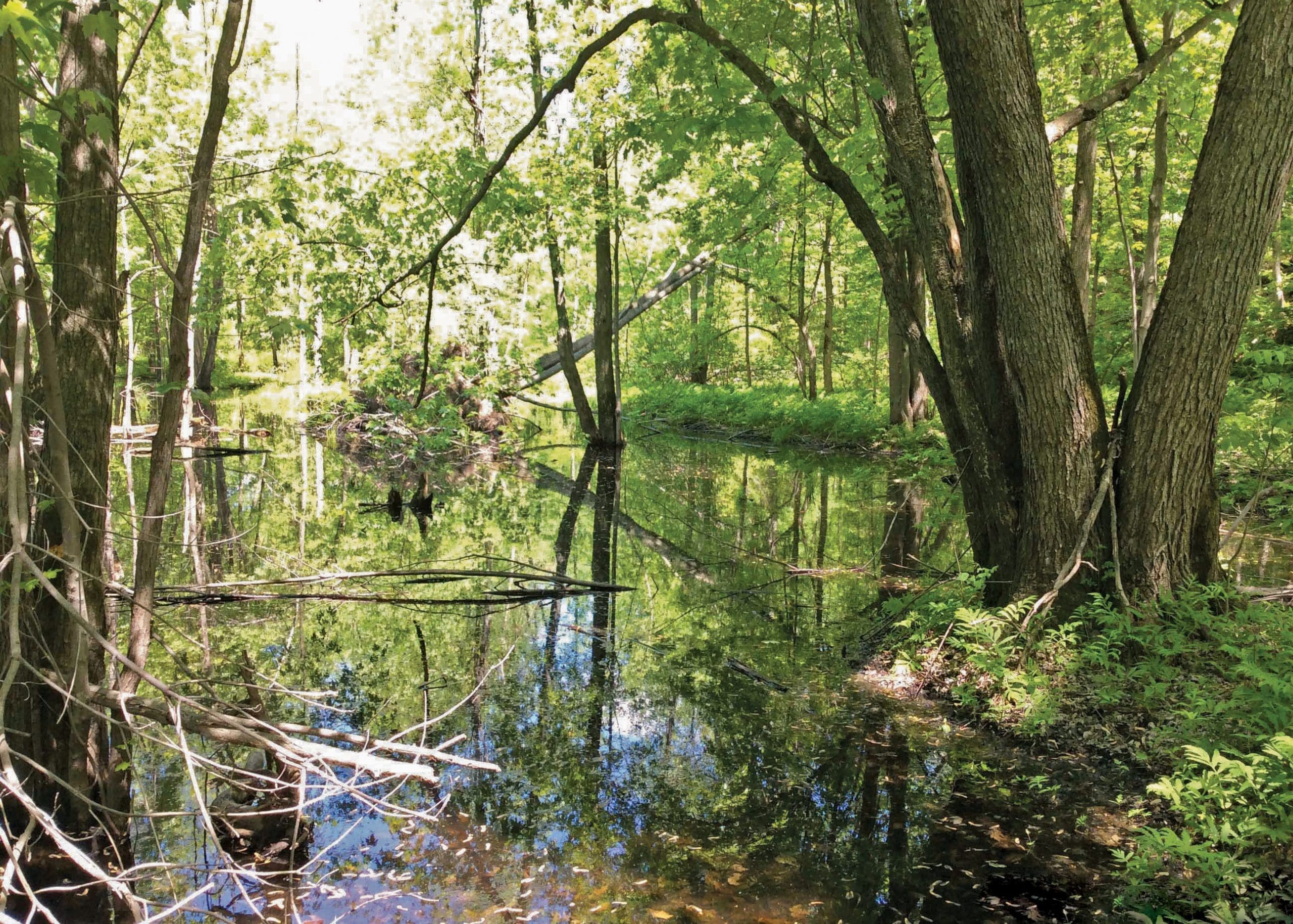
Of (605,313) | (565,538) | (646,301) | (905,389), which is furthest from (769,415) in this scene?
(565,538)

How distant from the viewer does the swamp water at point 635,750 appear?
3.33 meters

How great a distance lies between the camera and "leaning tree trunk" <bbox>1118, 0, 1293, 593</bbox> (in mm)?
4309

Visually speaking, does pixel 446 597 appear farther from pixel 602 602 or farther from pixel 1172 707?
pixel 1172 707

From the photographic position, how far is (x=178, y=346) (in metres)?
3.36

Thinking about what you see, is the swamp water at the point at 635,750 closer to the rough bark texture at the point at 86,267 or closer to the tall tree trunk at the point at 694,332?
the rough bark texture at the point at 86,267

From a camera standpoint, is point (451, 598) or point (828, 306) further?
point (828, 306)

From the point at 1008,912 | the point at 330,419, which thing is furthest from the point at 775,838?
the point at 330,419

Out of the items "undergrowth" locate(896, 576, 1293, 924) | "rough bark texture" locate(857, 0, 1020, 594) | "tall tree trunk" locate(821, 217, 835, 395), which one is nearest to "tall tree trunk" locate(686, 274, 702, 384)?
"tall tree trunk" locate(821, 217, 835, 395)

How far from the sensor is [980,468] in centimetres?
551

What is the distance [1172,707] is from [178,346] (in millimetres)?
4846

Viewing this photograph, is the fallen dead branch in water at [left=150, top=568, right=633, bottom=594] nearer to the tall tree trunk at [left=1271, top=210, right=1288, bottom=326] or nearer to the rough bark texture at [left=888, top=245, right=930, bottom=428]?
the rough bark texture at [left=888, top=245, right=930, bottom=428]

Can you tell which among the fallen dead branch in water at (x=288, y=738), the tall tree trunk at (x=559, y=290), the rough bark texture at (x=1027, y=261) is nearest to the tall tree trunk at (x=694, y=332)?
the tall tree trunk at (x=559, y=290)

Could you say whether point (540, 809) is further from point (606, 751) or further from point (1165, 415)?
point (1165, 415)

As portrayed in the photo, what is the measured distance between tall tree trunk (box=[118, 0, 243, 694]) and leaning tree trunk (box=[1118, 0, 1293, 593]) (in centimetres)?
472
